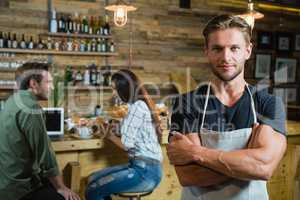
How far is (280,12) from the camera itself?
6902mm

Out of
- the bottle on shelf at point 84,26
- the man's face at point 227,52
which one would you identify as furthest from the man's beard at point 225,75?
the bottle on shelf at point 84,26

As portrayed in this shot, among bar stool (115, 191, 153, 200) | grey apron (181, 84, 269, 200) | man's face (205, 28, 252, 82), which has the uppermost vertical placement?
man's face (205, 28, 252, 82)

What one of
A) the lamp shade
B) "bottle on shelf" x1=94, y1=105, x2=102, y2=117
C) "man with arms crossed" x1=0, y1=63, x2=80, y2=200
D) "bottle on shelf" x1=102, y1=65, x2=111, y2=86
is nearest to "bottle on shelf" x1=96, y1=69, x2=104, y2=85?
"bottle on shelf" x1=102, y1=65, x2=111, y2=86

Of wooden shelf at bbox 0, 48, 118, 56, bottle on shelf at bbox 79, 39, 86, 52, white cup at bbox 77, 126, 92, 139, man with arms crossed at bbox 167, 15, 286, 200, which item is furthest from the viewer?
bottle on shelf at bbox 79, 39, 86, 52

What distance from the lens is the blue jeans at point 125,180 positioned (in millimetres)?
2951

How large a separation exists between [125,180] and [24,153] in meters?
0.83

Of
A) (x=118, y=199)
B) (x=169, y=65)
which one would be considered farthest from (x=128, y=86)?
(x=169, y=65)

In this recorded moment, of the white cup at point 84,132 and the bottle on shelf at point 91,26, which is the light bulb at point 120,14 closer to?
the bottle on shelf at point 91,26

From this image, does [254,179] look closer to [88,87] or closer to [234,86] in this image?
[234,86]

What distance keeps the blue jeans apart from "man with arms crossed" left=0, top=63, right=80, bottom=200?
0.41 meters

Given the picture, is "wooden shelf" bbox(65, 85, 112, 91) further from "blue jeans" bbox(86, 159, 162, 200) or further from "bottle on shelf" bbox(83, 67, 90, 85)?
"blue jeans" bbox(86, 159, 162, 200)

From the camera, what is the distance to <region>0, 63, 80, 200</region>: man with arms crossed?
2.43 meters

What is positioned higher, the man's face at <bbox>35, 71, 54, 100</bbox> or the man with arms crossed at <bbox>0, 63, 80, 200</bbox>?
the man's face at <bbox>35, 71, 54, 100</bbox>

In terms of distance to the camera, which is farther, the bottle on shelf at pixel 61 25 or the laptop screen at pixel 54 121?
the bottle on shelf at pixel 61 25
